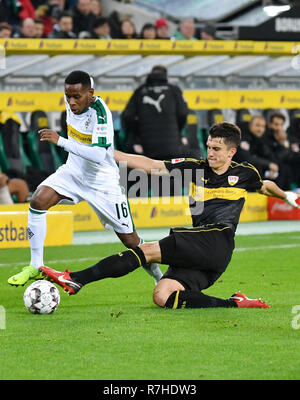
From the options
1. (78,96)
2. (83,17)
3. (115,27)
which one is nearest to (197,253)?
(78,96)

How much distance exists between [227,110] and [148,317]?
9.00m

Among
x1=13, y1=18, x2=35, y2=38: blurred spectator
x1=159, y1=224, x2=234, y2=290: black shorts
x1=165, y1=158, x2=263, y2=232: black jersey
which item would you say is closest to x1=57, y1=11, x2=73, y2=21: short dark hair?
x1=13, y1=18, x2=35, y2=38: blurred spectator

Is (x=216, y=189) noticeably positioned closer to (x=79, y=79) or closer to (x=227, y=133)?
(x=227, y=133)

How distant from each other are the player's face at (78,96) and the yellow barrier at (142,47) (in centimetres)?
500

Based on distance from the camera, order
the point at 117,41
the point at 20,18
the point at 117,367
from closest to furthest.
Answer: the point at 117,367 < the point at 117,41 < the point at 20,18

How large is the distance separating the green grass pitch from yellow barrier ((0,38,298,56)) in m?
4.90

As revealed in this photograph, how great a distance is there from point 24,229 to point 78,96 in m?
3.98

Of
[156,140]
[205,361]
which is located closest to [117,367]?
[205,361]

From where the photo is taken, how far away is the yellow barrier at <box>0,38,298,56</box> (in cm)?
1250

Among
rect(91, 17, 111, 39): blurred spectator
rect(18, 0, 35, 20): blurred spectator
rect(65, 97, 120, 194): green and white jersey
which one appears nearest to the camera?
rect(65, 97, 120, 194): green and white jersey

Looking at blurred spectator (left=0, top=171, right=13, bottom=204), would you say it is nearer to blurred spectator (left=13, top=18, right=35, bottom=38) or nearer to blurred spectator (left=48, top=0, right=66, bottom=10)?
blurred spectator (left=13, top=18, right=35, bottom=38)

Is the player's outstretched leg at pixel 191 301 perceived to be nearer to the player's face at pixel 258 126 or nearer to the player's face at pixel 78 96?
the player's face at pixel 78 96

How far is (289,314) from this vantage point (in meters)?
6.47
